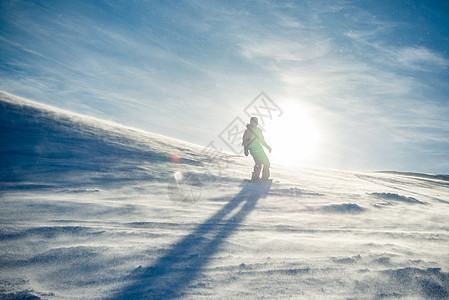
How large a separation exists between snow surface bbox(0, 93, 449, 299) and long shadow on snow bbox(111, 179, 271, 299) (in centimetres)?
1

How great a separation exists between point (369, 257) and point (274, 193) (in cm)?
374

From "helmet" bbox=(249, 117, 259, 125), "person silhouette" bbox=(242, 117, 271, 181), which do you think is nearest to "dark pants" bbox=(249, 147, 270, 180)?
"person silhouette" bbox=(242, 117, 271, 181)

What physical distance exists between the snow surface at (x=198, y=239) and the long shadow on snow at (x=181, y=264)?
0.04 ft

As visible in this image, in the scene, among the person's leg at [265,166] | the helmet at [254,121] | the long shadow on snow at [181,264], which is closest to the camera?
the long shadow on snow at [181,264]

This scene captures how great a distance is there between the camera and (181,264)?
2463 mm

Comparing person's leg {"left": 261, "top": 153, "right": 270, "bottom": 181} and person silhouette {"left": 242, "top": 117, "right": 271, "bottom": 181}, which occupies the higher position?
person silhouette {"left": 242, "top": 117, "right": 271, "bottom": 181}

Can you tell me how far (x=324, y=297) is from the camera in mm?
2006

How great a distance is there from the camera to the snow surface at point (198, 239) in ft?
6.98

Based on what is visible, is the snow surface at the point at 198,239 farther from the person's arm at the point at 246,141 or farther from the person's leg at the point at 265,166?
the person's arm at the point at 246,141

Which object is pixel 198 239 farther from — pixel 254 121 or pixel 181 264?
pixel 254 121

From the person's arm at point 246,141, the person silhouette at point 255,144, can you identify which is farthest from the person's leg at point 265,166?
the person's arm at point 246,141

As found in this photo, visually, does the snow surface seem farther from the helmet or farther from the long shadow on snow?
the helmet

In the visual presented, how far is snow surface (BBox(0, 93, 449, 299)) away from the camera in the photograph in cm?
213

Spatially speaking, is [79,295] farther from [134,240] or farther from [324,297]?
[324,297]
